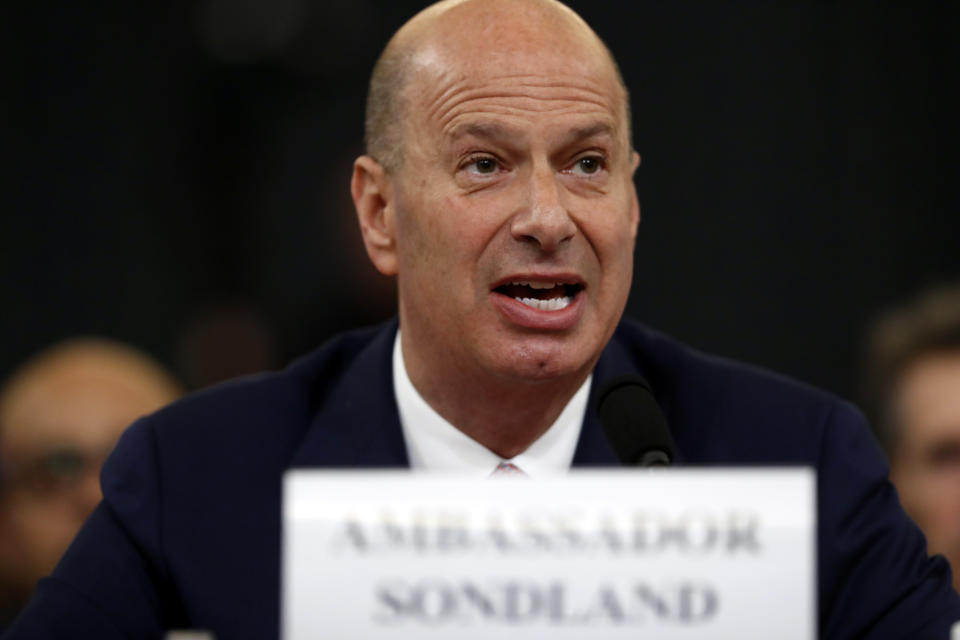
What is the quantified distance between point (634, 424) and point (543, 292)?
42cm

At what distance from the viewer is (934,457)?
2.56 metres

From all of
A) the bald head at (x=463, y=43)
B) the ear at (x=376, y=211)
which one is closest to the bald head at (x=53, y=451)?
the ear at (x=376, y=211)

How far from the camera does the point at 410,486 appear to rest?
118 centimetres

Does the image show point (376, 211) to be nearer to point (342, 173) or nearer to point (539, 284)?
point (539, 284)

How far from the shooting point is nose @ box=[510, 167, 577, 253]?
170 centimetres

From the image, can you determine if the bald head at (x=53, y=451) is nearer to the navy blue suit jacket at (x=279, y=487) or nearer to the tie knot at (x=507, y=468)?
the navy blue suit jacket at (x=279, y=487)

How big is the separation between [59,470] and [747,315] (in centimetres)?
199

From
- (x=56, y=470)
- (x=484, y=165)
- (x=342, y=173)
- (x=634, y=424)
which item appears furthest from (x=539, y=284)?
(x=342, y=173)

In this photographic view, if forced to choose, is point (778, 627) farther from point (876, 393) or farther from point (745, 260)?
point (745, 260)

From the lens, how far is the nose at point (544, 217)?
5.58ft

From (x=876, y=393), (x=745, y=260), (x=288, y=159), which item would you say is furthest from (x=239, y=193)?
(x=876, y=393)

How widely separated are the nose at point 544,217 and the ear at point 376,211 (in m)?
0.29

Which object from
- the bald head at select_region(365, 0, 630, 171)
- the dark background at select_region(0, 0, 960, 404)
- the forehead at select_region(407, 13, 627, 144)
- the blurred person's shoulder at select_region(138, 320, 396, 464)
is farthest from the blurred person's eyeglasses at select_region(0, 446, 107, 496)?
the forehead at select_region(407, 13, 627, 144)

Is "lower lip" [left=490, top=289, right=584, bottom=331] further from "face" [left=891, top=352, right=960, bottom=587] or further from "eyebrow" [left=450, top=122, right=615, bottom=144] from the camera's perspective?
"face" [left=891, top=352, right=960, bottom=587]
